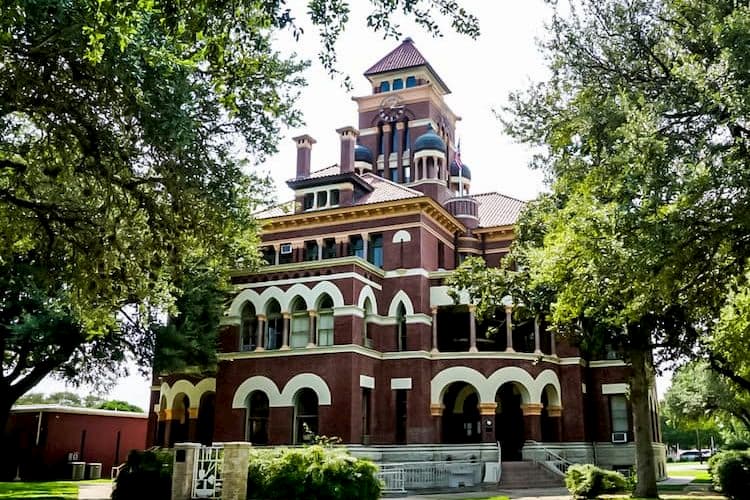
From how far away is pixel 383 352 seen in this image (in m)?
34.2

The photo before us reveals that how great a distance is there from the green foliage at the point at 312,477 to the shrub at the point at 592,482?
314 inches

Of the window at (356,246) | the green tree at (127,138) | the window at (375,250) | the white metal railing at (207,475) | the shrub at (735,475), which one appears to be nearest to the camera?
the green tree at (127,138)

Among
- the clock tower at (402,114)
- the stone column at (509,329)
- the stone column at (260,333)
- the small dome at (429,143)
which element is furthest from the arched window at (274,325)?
the small dome at (429,143)

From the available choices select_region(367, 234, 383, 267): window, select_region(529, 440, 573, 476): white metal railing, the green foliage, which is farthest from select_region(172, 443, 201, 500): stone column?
select_region(367, 234, 383, 267): window

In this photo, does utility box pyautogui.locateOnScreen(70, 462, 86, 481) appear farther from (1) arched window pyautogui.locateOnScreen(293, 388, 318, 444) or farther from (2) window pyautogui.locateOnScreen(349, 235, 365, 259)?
(2) window pyautogui.locateOnScreen(349, 235, 365, 259)

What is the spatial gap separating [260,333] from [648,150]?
79.5 feet

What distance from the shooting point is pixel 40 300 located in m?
23.6

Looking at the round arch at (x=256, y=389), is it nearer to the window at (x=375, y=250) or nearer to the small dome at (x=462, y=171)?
the window at (x=375, y=250)

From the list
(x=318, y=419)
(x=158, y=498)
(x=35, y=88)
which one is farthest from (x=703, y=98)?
(x=318, y=419)

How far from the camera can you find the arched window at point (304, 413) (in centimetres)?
3184

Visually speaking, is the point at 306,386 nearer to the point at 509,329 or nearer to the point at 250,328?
the point at 250,328

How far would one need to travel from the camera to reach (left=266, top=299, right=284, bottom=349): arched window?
33719mm

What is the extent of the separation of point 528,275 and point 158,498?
14.5m

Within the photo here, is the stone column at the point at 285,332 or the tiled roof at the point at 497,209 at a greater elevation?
the tiled roof at the point at 497,209
